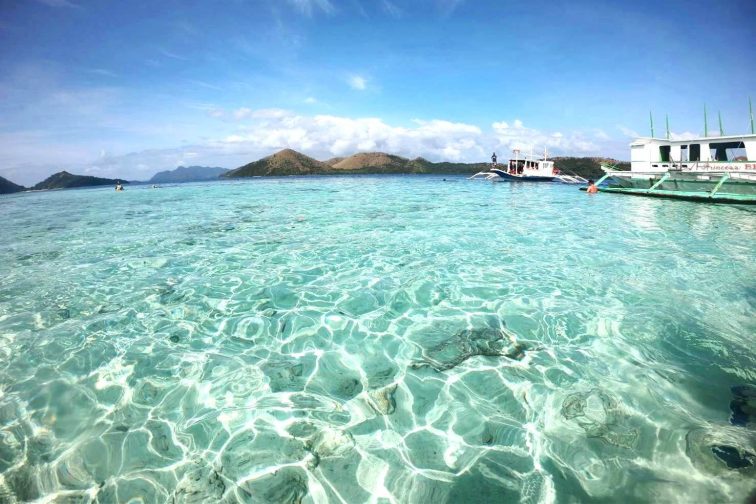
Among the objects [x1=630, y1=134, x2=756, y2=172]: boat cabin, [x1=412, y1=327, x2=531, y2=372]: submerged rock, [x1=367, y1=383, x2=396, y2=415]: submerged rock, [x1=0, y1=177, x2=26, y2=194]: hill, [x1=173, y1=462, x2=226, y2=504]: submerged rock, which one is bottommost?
[x1=173, y1=462, x2=226, y2=504]: submerged rock

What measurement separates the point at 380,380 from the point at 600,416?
305 cm

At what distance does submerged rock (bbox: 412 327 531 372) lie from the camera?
5586 mm

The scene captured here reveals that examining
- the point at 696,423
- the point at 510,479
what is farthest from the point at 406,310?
the point at 696,423

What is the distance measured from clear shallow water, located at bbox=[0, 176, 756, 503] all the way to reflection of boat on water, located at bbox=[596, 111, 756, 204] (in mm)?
23418

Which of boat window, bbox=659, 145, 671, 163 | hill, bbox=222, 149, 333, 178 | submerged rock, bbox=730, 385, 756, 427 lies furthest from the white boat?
hill, bbox=222, 149, 333, 178

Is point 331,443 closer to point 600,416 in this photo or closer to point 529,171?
point 600,416

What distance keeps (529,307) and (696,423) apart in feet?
11.3

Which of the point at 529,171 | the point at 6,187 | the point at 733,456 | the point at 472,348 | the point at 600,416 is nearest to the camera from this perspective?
the point at 733,456

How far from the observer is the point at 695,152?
31578 mm

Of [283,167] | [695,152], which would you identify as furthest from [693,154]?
[283,167]

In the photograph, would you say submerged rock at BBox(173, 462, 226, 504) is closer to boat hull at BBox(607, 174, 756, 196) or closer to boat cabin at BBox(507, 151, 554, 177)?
boat hull at BBox(607, 174, 756, 196)

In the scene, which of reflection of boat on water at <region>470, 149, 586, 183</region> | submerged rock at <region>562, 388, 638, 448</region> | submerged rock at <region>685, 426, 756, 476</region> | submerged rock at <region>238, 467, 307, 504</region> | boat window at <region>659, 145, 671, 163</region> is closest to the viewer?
submerged rock at <region>238, 467, 307, 504</region>

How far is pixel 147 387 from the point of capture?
509 cm

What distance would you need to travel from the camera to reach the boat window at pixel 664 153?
33.3 meters
